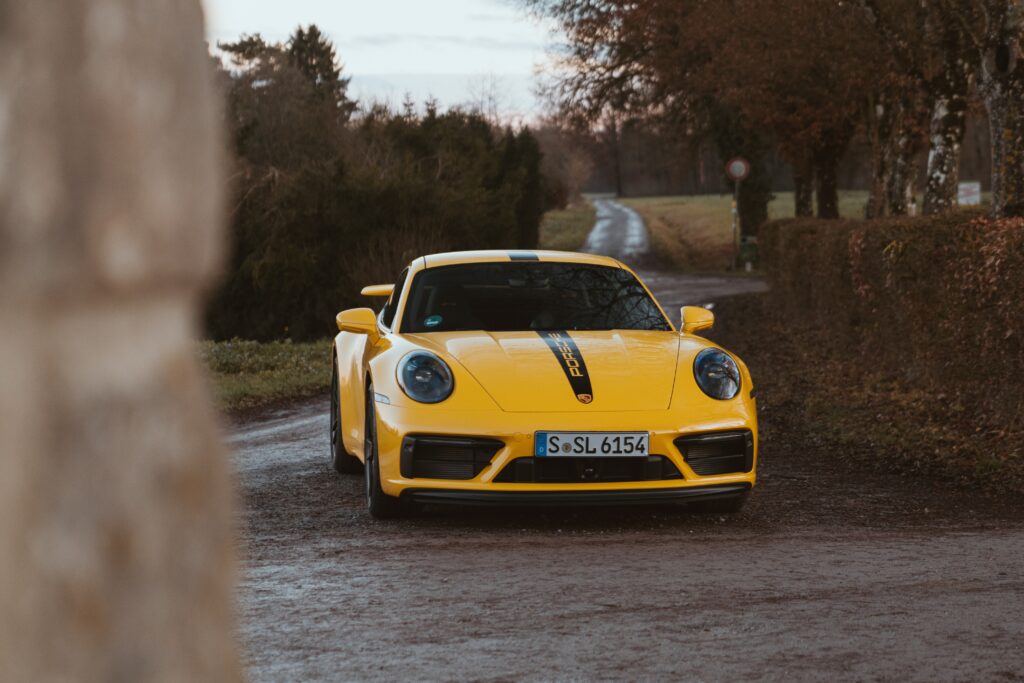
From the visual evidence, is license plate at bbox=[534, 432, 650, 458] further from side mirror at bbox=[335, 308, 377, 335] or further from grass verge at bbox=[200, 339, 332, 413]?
grass verge at bbox=[200, 339, 332, 413]

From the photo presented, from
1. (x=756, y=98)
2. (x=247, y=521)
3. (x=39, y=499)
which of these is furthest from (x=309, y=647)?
(x=756, y=98)

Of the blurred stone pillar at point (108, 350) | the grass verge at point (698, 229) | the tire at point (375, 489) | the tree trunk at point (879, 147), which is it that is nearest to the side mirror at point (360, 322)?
the tire at point (375, 489)

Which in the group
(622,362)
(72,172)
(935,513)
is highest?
(72,172)

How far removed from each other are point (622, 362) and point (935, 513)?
191 cm

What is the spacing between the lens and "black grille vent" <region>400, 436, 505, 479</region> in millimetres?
7051

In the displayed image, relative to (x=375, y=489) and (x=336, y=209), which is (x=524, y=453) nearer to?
(x=375, y=489)

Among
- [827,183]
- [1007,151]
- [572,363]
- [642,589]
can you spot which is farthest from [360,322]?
[827,183]

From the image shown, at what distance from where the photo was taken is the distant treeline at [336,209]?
103 feet

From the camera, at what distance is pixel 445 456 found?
23.3 ft

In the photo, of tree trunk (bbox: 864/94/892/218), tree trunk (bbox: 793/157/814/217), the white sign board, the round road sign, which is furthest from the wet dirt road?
the white sign board

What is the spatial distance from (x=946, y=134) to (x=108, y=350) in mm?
22003

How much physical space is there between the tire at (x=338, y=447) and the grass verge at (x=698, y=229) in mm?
39708

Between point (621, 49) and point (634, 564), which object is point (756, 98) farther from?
point (634, 564)

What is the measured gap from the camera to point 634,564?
20.6 ft
